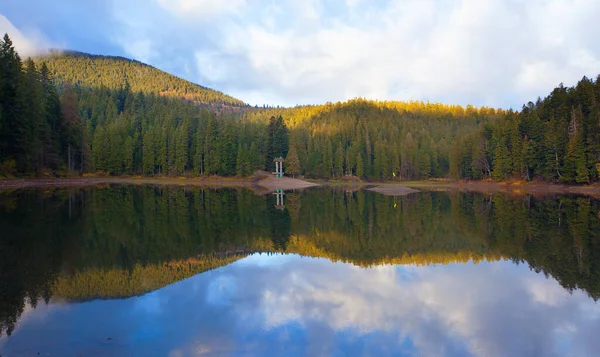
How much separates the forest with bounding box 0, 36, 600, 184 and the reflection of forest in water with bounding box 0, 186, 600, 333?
2950 centimetres

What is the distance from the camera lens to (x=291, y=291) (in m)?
11.8

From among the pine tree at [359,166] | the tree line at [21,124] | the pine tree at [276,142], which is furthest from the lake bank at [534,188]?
the tree line at [21,124]

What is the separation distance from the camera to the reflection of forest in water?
11.7 metres

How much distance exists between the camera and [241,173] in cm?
9219

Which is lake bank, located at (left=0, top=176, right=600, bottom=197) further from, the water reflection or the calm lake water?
the water reflection

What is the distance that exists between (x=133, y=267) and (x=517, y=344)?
11.8 meters

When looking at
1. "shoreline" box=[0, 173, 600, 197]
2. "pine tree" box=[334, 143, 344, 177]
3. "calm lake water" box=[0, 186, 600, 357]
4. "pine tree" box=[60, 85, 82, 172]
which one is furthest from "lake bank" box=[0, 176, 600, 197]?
"calm lake water" box=[0, 186, 600, 357]

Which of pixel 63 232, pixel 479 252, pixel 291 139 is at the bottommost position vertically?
pixel 479 252

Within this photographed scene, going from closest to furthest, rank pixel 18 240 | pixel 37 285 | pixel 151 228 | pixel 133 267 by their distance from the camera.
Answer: pixel 37 285, pixel 133 267, pixel 18 240, pixel 151 228

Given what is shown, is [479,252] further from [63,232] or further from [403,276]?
[63,232]

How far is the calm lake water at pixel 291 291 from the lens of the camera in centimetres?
804

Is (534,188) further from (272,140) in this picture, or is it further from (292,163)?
(272,140)

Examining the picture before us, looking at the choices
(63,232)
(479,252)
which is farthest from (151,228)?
(479,252)

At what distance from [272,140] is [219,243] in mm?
84114
